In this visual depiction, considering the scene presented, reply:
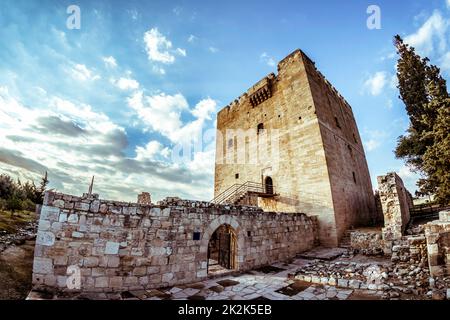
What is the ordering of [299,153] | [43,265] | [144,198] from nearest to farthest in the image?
[43,265]
[144,198]
[299,153]

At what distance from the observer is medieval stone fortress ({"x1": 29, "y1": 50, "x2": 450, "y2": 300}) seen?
14.6 ft

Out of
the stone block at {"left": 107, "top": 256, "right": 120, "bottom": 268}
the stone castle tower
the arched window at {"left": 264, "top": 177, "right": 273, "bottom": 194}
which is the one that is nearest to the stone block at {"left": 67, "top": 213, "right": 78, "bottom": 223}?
the stone block at {"left": 107, "top": 256, "right": 120, "bottom": 268}

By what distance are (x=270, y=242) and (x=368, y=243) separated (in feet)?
15.5

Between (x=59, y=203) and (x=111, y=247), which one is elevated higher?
(x=59, y=203)

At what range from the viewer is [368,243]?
9109mm

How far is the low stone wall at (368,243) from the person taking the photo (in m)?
8.27

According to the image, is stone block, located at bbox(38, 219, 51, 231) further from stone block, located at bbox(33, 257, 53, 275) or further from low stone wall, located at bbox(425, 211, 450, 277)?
low stone wall, located at bbox(425, 211, 450, 277)

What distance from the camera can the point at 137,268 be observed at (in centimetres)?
495

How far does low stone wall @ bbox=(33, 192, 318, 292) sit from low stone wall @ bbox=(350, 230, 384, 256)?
5.57 m

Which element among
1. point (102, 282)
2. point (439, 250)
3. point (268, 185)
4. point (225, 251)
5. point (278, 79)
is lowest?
point (102, 282)

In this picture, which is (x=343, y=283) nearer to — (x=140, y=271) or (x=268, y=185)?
(x=140, y=271)

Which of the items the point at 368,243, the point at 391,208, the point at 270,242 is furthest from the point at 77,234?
the point at 391,208

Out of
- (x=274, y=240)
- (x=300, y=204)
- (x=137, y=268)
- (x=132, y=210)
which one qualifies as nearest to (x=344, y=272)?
(x=274, y=240)
